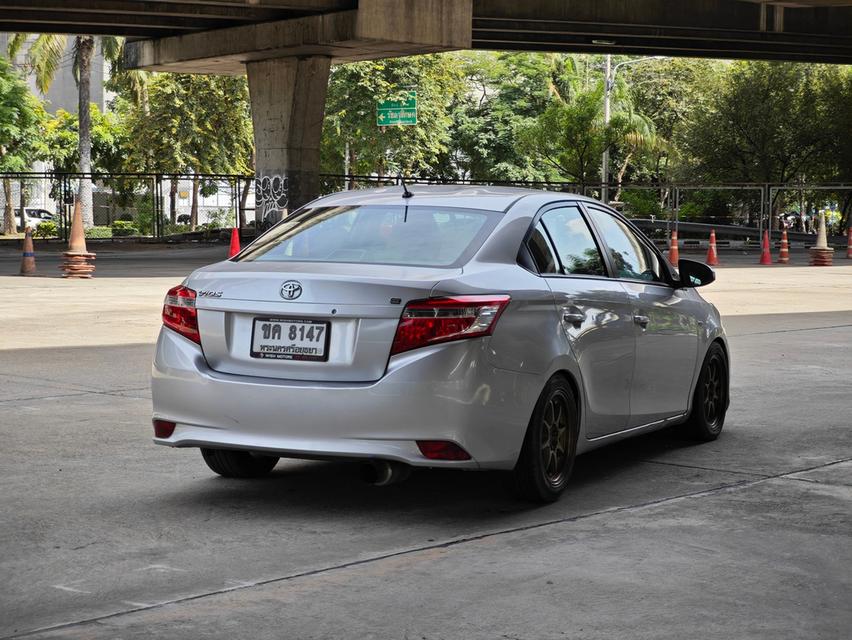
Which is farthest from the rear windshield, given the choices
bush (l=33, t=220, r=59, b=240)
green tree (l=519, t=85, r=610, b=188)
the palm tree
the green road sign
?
green tree (l=519, t=85, r=610, b=188)

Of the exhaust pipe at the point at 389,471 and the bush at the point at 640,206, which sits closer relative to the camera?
the exhaust pipe at the point at 389,471

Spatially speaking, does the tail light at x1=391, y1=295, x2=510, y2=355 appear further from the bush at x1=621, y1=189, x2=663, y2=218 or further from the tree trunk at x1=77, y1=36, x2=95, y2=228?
the bush at x1=621, y1=189, x2=663, y2=218

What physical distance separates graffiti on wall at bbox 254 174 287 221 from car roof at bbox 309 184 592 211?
2613 cm

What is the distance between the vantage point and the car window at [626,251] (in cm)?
736

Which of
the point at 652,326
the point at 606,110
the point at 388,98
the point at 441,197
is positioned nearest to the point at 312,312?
the point at 441,197

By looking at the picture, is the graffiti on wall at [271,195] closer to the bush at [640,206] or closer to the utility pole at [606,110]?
the utility pole at [606,110]

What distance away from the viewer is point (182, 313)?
6285mm

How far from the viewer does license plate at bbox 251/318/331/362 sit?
231 inches

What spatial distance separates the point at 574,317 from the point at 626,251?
1.22m

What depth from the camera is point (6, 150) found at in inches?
2272

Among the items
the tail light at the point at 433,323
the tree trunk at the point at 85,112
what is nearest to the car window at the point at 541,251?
the tail light at the point at 433,323

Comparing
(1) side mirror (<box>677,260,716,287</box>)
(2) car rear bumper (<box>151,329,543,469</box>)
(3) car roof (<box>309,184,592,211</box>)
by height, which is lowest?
(2) car rear bumper (<box>151,329,543,469</box>)

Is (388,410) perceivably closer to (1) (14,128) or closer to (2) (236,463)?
(2) (236,463)

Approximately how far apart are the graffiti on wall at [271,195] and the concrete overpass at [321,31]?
34 mm
